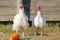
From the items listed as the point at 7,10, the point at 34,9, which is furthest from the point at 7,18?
the point at 34,9

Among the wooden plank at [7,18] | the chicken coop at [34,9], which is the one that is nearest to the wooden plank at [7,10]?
the chicken coop at [34,9]

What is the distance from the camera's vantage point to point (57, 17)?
8.06 m

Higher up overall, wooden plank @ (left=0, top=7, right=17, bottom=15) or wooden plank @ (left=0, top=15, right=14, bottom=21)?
wooden plank @ (left=0, top=7, right=17, bottom=15)

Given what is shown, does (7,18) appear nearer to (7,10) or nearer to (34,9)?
(7,10)

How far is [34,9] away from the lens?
26.4ft

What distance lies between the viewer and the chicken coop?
7977 millimetres

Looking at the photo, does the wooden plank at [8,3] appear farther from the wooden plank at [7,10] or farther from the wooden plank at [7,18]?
the wooden plank at [7,18]

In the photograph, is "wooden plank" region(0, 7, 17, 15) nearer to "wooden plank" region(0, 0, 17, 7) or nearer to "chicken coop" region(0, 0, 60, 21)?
"chicken coop" region(0, 0, 60, 21)

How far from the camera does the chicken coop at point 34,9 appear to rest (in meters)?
7.98

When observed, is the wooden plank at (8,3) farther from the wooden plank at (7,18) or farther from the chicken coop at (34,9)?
the wooden plank at (7,18)

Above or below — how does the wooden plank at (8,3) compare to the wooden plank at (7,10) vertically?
above

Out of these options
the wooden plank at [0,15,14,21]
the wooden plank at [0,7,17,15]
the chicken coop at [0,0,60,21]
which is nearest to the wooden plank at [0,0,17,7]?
the chicken coop at [0,0,60,21]

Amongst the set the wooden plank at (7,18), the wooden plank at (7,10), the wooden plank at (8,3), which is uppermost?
the wooden plank at (8,3)

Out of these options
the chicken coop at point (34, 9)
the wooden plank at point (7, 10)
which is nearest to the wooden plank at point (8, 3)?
the chicken coop at point (34, 9)
